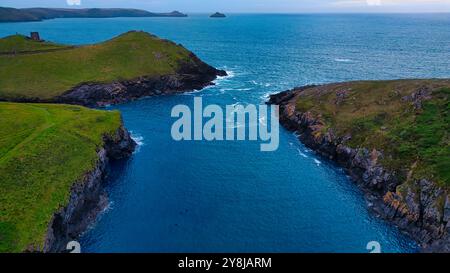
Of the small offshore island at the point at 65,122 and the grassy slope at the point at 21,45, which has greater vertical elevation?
the grassy slope at the point at 21,45

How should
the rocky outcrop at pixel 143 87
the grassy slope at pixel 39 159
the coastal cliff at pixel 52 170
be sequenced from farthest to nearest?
the rocky outcrop at pixel 143 87, the coastal cliff at pixel 52 170, the grassy slope at pixel 39 159

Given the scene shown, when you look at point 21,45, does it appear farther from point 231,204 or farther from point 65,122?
point 231,204

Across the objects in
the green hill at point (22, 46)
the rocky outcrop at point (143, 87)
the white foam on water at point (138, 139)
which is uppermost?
the green hill at point (22, 46)

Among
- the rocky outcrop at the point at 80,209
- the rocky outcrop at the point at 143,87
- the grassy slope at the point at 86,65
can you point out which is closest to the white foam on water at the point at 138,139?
the rocky outcrop at the point at 80,209

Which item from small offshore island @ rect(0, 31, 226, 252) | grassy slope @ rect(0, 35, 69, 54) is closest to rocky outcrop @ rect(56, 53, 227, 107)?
small offshore island @ rect(0, 31, 226, 252)

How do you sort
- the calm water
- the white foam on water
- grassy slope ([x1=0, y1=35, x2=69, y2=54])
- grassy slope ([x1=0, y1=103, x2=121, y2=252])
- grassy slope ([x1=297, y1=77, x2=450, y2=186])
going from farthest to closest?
grassy slope ([x1=0, y1=35, x2=69, y2=54]), the white foam on water, grassy slope ([x1=297, y1=77, x2=450, y2=186]), the calm water, grassy slope ([x1=0, y1=103, x2=121, y2=252])

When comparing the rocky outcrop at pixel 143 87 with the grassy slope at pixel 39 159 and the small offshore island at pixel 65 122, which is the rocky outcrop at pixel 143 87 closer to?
the small offshore island at pixel 65 122

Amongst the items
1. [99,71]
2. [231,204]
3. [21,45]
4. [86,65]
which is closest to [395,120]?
[231,204]

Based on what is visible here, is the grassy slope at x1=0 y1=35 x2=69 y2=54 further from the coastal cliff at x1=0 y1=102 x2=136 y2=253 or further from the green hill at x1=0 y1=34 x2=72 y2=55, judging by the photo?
the coastal cliff at x1=0 y1=102 x2=136 y2=253
